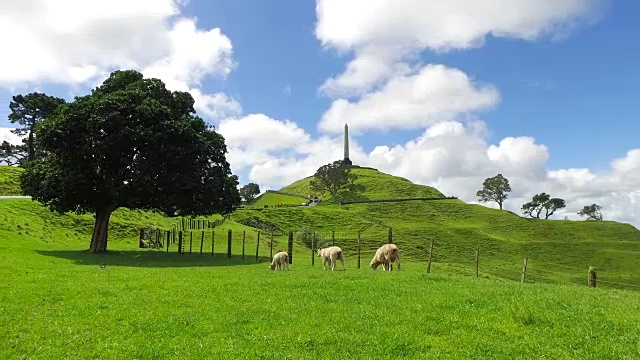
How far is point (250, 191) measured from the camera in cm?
18612

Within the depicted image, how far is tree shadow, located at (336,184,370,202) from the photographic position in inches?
6191

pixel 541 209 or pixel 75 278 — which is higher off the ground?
pixel 541 209

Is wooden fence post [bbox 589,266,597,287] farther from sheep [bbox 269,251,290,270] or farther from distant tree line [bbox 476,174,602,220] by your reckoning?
distant tree line [bbox 476,174,602,220]

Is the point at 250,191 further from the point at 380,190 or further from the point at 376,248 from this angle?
the point at 376,248

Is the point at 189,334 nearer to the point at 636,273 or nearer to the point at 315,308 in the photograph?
the point at 315,308

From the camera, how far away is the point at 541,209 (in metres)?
155

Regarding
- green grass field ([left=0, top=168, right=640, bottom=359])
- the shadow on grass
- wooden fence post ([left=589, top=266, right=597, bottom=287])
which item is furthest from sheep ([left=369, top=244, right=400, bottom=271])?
the shadow on grass

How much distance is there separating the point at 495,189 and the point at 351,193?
49.9 m

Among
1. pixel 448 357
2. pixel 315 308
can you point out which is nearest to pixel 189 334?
pixel 315 308

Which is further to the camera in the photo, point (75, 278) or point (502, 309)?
point (75, 278)

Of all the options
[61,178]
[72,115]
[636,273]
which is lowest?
[636,273]

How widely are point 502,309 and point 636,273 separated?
76.4 meters

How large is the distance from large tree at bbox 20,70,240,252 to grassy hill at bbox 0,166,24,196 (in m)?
33.2

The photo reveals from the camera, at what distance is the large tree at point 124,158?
39.8 m
